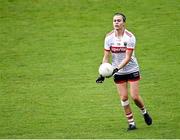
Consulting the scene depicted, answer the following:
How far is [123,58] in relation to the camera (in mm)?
14195

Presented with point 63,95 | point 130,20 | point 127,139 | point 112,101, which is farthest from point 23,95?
point 130,20

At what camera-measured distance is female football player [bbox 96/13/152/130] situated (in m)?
14.0

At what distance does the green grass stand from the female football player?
73cm

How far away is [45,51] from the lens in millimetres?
21156

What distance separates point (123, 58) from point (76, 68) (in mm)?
5868

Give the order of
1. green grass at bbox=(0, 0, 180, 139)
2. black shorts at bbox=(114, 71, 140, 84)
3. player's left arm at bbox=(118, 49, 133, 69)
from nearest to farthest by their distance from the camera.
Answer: player's left arm at bbox=(118, 49, 133, 69)
black shorts at bbox=(114, 71, 140, 84)
green grass at bbox=(0, 0, 180, 139)

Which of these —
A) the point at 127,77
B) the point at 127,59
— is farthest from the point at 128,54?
the point at 127,77

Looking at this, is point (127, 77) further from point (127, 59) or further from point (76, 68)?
point (76, 68)

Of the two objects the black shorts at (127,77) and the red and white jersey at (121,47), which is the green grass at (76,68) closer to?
the black shorts at (127,77)

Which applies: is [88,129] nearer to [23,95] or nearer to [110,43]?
[110,43]

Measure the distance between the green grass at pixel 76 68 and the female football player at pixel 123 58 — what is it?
0.73 metres

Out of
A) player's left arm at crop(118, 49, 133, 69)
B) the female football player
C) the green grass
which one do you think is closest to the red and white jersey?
the female football player

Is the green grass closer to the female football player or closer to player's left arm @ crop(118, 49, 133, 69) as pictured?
the female football player

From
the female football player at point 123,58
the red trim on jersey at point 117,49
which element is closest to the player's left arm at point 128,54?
the female football player at point 123,58
